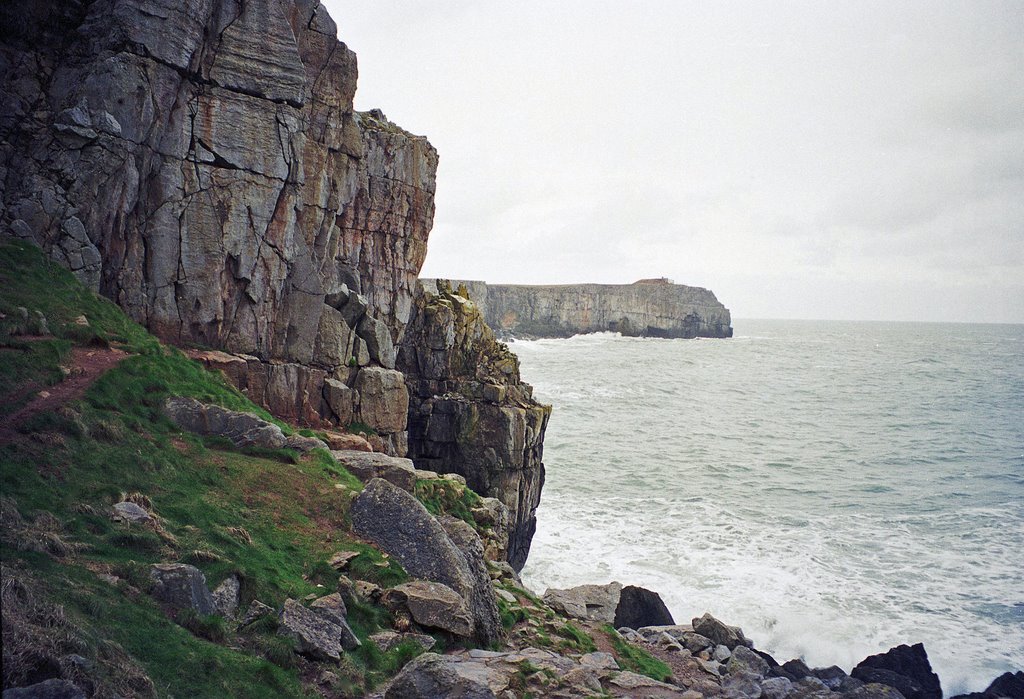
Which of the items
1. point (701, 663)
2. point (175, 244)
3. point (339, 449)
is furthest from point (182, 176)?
point (701, 663)

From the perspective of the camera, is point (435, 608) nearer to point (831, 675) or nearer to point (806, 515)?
point (831, 675)

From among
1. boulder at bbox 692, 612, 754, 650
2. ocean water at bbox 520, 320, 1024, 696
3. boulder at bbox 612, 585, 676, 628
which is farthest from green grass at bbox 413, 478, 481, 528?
ocean water at bbox 520, 320, 1024, 696

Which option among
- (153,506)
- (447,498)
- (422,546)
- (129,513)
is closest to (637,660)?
(422,546)

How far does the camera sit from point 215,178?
21578 millimetres

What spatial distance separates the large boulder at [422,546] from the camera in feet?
43.4

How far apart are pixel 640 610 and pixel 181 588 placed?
51.8 ft

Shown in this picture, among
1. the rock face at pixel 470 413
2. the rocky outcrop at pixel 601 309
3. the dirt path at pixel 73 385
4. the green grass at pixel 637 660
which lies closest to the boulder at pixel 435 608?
the green grass at pixel 637 660

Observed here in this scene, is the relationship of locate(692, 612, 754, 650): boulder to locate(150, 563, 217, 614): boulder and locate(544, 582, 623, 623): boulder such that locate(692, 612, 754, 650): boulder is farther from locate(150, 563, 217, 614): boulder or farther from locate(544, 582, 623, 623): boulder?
locate(150, 563, 217, 614): boulder

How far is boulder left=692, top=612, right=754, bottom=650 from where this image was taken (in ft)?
66.8

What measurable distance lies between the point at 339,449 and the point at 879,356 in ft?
438

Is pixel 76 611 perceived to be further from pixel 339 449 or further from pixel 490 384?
pixel 490 384

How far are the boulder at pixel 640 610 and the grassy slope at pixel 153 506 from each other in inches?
399

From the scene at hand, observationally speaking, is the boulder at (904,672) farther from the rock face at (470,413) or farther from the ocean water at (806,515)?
the rock face at (470,413)

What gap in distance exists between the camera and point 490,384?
1211 inches
